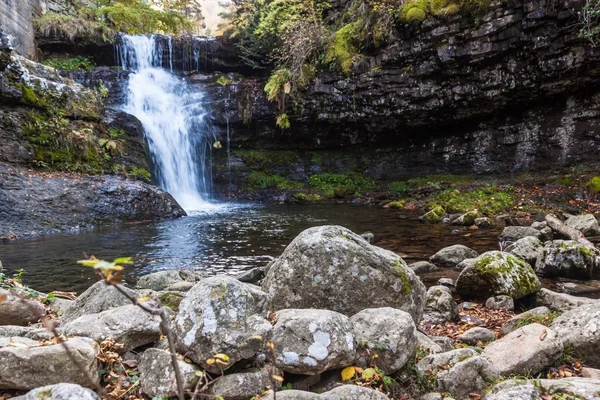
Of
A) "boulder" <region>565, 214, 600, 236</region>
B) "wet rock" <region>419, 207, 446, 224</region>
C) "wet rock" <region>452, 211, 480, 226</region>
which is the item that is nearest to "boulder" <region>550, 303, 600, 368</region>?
"boulder" <region>565, 214, 600, 236</region>

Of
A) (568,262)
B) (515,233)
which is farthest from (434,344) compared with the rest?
(515,233)

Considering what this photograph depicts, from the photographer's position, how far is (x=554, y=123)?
47.5ft

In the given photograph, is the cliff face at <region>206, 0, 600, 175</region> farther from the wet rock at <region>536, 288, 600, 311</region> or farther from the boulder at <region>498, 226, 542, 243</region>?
the wet rock at <region>536, 288, 600, 311</region>

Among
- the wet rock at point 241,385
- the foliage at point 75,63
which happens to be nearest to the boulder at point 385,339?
the wet rock at point 241,385

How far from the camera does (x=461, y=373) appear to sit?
2.54m

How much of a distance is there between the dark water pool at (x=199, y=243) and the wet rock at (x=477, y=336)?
3450 millimetres

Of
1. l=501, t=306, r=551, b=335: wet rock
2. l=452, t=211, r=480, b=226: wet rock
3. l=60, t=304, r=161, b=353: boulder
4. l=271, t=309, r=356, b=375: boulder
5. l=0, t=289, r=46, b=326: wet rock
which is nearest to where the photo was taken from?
l=271, t=309, r=356, b=375: boulder

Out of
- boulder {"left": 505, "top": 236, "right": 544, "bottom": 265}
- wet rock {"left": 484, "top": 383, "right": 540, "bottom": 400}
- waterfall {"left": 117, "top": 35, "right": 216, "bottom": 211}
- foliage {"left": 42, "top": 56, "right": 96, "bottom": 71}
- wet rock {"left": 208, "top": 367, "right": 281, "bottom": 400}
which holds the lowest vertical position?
boulder {"left": 505, "top": 236, "right": 544, "bottom": 265}

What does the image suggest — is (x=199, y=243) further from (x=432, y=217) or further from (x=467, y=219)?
(x=467, y=219)

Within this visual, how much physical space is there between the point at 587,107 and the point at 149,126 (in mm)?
17692

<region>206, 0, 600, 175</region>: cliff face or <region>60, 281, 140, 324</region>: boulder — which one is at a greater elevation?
<region>206, 0, 600, 175</region>: cliff face

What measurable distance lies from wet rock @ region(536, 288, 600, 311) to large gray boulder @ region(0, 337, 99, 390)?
4881 mm

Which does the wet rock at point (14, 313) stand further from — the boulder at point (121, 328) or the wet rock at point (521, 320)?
the wet rock at point (521, 320)

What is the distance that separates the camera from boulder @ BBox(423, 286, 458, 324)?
4338mm
